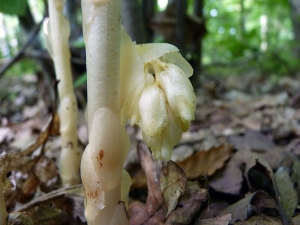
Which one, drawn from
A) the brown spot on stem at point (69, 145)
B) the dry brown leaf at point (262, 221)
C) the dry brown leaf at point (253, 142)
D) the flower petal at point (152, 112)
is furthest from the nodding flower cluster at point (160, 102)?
the dry brown leaf at point (253, 142)

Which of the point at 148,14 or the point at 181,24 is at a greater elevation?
the point at 148,14

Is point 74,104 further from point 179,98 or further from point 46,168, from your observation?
point 179,98

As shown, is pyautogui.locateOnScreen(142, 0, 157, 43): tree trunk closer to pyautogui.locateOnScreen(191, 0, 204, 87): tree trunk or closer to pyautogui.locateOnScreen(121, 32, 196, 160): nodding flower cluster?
pyautogui.locateOnScreen(191, 0, 204, 87): tree trunk

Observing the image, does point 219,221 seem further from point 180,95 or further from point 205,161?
point 205,161

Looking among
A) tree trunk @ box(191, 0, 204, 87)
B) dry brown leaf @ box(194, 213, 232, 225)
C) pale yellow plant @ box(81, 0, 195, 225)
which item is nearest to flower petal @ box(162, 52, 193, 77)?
pale yellow plant @ box(81, 0, 195, 225)

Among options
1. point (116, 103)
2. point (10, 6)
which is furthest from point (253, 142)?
point (10, 6)

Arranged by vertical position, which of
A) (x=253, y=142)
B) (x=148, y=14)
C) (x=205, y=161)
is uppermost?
(x=148, y=14)
